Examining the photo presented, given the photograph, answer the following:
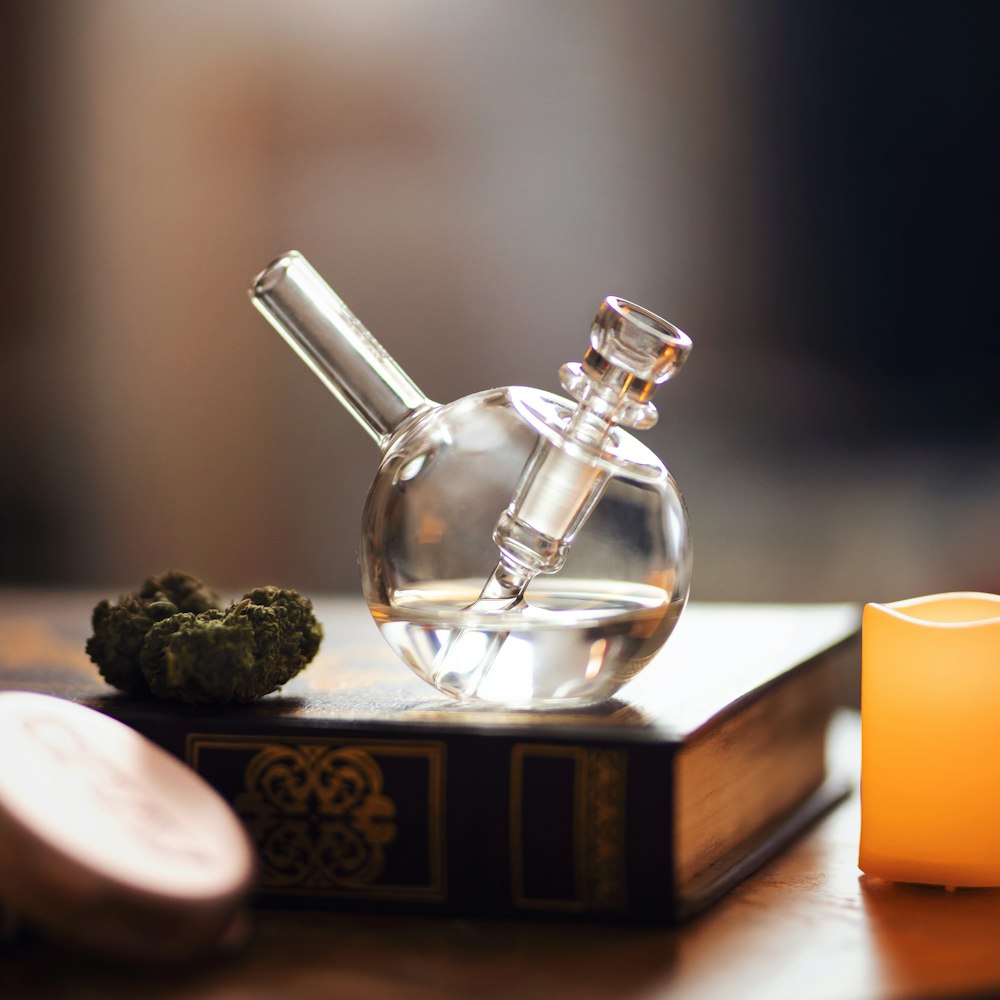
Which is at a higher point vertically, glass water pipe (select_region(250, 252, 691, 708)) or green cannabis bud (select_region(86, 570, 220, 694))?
glass water pipe (select_region(250, 252, 691, 708))

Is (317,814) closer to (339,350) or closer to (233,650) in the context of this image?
(233,650)

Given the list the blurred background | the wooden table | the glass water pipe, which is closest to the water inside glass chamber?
the glass water pipe

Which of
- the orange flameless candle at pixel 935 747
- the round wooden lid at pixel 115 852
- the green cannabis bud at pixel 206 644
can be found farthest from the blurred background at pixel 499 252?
the round wooden lid at pixel 115 852

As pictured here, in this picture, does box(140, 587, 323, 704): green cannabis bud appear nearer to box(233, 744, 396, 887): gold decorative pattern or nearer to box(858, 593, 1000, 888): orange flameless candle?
box(233, 744, 396, 887): gold decorative pattern

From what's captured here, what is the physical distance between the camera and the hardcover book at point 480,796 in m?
0.55

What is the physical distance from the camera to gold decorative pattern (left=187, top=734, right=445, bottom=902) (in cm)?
57

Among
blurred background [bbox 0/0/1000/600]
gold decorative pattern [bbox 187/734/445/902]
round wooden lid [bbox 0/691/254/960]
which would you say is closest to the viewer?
round wooden lid [bbox 0/691/254/960]

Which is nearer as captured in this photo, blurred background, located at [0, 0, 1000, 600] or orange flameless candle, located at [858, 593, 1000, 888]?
orange flameless candle, located at [858, 593, 1000, 888]

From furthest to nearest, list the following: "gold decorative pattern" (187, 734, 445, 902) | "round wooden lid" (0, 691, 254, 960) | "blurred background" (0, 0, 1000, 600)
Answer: "blurred background" (0, 0, 1000, 600) → "gold decorative pattern" (187, 734, 445, 902) → "round wooden lid" (0, 691, 254, 960)

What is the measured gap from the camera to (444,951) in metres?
0.53

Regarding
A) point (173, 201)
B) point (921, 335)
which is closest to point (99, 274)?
point (173, 201)

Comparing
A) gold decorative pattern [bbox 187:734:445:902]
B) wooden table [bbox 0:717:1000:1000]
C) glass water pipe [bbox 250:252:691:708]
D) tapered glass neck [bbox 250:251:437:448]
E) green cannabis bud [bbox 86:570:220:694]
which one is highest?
tapered glass neck [bbox 250:251:437:448]

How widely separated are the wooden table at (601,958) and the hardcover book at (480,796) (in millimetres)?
14

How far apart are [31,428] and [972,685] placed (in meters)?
1.65
